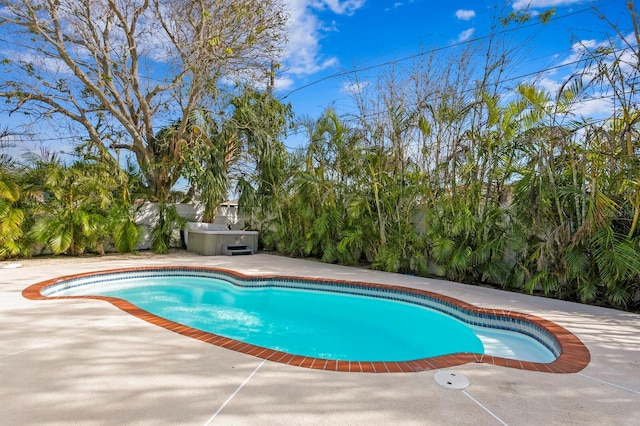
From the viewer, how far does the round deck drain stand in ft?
8.15

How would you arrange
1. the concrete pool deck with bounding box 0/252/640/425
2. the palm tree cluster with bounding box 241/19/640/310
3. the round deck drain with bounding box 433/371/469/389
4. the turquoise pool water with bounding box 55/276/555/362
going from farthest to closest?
1. the palm tree cluster with bounding box 241/19/640/310
2. the turquoise pool water with bounding box 55/276/555/362
3. the round deck drain with bounding box 433/371/469/389
4. the concrete pool deck with bounding box 0/252/640/425

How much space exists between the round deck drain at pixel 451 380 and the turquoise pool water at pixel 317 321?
121cm

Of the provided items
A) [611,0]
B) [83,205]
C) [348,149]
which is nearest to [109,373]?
[348,149]

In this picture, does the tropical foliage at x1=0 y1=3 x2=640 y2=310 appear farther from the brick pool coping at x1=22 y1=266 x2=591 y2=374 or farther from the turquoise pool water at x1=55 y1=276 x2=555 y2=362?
the turquoise pool water at x1=55 y1=276 x2=555 y2=362

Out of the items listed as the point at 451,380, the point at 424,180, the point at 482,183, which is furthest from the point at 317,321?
the point at 482,183

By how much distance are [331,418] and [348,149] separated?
7.29 m

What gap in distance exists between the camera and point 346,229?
8.51 m

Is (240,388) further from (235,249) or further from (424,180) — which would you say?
(235,249)

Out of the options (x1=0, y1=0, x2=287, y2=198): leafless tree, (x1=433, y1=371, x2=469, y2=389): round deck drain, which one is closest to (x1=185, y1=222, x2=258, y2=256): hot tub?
(x1=0, y1=0, x2=287, y2=198): leafless tree

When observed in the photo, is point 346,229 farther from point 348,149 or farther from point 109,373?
point 109,373

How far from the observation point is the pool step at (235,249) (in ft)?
33.9

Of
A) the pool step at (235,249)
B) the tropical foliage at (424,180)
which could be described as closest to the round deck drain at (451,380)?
the tropical foliage at (424,180)

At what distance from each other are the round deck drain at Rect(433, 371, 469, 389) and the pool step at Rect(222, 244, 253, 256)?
8.44 meters

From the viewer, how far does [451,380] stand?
8.41 feet
